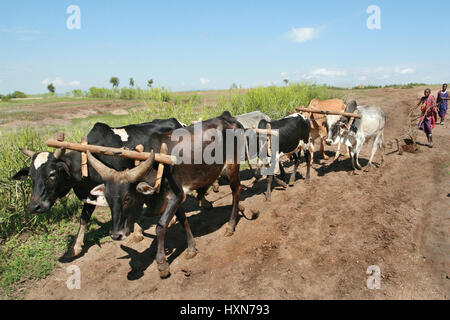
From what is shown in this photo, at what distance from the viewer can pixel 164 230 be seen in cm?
433

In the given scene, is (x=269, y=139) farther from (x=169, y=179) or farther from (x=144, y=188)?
(x=144, y=188)

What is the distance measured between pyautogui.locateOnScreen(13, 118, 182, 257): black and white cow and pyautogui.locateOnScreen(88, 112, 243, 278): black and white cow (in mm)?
461

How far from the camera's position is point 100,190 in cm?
404

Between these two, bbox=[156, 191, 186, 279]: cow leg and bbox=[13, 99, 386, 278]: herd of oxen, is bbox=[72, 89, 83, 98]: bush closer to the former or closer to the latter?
bbox=[13, 99, 386, 278]: herd of oxen

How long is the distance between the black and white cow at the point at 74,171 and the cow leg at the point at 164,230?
0.90m

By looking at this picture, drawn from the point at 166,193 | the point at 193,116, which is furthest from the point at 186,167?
the point at 193,116

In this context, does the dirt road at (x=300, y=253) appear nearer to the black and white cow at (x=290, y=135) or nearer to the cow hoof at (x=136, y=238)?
the cow hoof at (x=136, y=238)

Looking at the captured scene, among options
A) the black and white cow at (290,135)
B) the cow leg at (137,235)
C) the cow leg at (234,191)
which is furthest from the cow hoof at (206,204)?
the cow leg at (137,235)

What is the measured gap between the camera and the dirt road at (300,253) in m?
3.96

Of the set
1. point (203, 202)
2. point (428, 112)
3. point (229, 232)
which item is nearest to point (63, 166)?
point (203, 202)

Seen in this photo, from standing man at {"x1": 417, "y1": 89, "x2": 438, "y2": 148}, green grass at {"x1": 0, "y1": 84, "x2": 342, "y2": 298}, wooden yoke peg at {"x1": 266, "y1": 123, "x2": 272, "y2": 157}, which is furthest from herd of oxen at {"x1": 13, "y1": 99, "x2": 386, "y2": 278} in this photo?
standing man at {"x1": 417, "y1": 89, "x2": 438, "y2": 148}

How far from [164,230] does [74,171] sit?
1.92 meters
